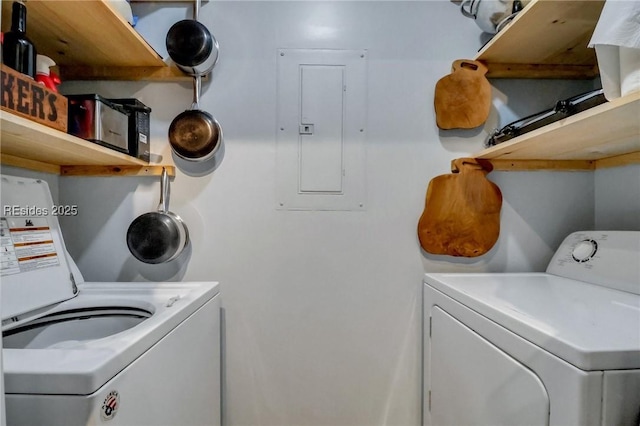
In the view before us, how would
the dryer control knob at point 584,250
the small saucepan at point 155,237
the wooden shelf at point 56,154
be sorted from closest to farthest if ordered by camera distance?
the wooden shelf at point 56,154
the dryer control knob at point 584,250
the small saucepan at point 155,237

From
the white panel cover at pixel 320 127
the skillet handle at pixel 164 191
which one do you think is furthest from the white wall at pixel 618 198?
the skillet handle at pixel 164 191

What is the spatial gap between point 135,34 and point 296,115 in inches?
26.5

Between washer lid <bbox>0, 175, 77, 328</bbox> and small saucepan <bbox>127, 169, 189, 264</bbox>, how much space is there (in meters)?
0.25

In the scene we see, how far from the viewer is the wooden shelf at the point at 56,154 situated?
87cm

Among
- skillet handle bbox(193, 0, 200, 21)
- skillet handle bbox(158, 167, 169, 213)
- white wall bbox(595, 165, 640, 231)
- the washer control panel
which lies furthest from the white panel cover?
white wall bbox(595, 165, 640, 231)

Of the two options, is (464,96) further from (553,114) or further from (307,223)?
(307,223)

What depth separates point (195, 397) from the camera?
110 centimetres

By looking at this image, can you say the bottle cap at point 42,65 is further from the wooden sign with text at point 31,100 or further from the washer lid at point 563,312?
the washer lid at point 563,312

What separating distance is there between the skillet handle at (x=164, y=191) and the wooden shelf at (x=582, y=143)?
1.37m

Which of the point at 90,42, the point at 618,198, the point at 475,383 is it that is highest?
the point at 90,42

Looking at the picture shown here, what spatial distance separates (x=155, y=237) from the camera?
55.3 inches

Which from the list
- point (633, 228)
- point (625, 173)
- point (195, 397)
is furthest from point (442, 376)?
point (625, 173)

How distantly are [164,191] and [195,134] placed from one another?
0.94 feet

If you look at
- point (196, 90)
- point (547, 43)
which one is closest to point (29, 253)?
point (196, 90)
